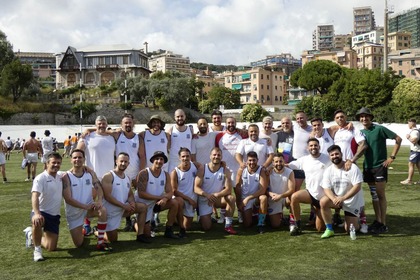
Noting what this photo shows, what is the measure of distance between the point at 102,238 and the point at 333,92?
205ft

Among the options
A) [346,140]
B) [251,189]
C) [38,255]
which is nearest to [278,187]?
[251,189]

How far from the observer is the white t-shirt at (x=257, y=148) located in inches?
301

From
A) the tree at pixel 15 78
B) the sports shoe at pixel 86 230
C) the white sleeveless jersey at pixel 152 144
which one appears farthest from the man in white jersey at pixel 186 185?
the tree at pixel 15 78

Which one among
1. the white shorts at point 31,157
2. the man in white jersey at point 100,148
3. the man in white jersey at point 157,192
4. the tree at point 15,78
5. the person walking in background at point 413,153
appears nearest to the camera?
the man in white jersey at point 157,192

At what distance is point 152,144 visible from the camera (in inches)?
294

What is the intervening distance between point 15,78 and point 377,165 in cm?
6328

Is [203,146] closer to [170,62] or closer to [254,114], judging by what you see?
[254,114]

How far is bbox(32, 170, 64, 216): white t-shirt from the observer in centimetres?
592

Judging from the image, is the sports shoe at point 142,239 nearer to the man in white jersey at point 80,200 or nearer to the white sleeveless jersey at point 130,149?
the man in white jersey at point 80,200

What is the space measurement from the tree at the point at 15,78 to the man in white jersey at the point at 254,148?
61.4 m

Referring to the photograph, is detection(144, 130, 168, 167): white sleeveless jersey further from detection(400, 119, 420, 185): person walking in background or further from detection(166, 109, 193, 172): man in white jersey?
detection(400, 119, 420, 185): person walking in background

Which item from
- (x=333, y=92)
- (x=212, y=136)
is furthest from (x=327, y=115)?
(x=212, y=136)

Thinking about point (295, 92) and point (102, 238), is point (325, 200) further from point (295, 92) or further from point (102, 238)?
point (295, 92)

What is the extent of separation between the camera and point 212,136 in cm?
808
